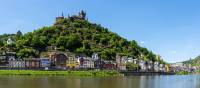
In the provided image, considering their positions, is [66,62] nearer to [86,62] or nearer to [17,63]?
[86,62]

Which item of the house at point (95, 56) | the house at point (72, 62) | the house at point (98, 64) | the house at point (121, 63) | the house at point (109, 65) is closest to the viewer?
the house at point (72, 62)

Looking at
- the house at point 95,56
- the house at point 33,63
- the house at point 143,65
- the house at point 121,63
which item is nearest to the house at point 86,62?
the house at point 95,56

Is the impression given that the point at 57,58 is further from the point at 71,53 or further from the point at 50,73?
the point at 50,73

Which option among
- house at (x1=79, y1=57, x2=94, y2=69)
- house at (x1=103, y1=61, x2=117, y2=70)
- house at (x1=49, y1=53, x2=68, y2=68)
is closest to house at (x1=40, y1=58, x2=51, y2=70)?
house at (x1=49, y1=53, x2=68, y2=68)

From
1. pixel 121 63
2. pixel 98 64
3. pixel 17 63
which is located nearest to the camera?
pixel 17 63

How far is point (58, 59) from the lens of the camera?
157 metres

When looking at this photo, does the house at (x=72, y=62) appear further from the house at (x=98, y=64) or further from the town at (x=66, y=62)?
the house at (x=98, y=64)

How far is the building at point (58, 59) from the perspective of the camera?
6097 inches

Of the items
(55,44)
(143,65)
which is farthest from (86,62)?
(143,65)

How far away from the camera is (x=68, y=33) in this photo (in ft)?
646

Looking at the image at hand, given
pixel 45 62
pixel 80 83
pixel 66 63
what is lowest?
pixel 80 83

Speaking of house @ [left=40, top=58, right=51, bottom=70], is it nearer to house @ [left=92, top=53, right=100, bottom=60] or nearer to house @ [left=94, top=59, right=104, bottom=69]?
house @ [left=94, top=59, right=104, bottom=69]

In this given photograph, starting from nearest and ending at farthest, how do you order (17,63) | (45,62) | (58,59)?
(17,63)
(45,62)
(58,59)

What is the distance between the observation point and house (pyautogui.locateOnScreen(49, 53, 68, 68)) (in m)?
155
